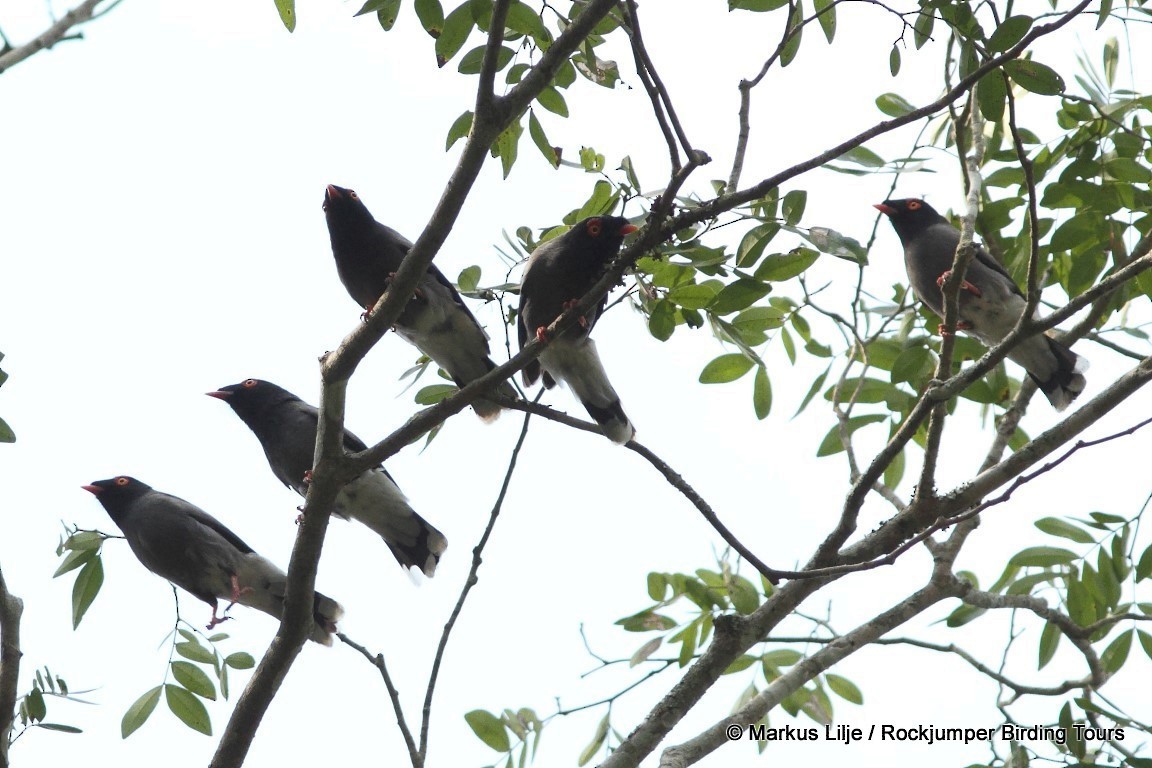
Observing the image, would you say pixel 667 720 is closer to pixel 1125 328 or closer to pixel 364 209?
pixel 1125 328

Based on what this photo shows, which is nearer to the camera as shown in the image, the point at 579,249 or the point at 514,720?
the point at 514,720

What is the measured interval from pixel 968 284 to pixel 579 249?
2.45 meters

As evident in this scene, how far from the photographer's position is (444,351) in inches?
214

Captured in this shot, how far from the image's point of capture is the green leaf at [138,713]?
450 centimetres

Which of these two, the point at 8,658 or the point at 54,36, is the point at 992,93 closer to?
the point at 54,36

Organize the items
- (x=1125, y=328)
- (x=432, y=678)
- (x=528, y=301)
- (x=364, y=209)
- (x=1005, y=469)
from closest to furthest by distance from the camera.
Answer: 1. (x=432, y=678)
2. (x=1005, y=469)
3. (x=1125, y=328)
4. (x=528, y=301)
5. (x=364, y=209)

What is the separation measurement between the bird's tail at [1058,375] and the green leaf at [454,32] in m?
3.58

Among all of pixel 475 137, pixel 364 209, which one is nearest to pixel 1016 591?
pixel 475 137

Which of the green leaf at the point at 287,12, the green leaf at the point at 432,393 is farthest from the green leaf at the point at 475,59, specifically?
the green leaf at the point at 432,393

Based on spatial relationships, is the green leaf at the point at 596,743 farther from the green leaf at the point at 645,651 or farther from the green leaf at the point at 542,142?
the green leaf at the point at 542,142

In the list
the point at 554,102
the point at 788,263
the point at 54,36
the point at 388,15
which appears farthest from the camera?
the point at 554,102

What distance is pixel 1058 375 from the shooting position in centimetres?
589

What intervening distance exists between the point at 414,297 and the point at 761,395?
175 cm

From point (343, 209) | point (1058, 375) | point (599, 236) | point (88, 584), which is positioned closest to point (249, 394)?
point (343, 209)
